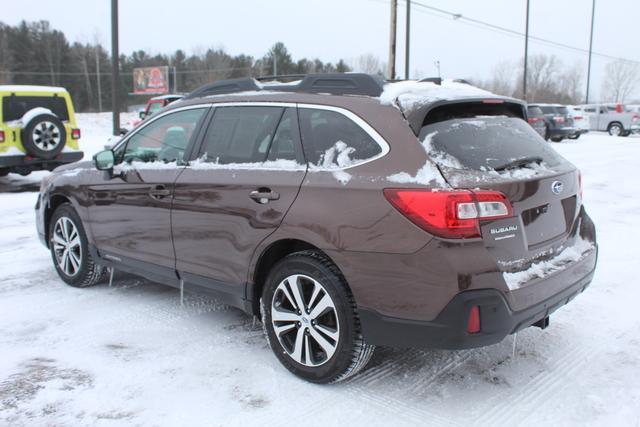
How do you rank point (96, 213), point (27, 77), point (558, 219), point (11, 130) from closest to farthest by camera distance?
point (558, 219), point (96, 213), point (11, 130), point (27, 77)

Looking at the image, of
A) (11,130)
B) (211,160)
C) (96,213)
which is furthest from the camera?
(11,130)

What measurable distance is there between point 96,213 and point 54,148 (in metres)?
7.28

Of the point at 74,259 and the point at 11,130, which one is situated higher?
the point at 11,130

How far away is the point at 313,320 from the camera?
3.35 meters

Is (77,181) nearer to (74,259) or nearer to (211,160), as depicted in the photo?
(74,259)

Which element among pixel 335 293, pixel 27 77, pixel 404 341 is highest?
pixel 27 77

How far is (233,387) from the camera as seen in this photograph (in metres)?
3.39

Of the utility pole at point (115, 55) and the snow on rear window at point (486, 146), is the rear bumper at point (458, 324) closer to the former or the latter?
the snow on rear window at point (486, 146)

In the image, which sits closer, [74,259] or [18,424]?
[18,424]

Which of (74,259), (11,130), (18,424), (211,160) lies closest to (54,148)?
(11,130)

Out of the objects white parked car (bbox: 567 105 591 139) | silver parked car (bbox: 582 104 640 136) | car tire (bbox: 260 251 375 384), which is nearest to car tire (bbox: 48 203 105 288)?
car tire (bbox: 260 251 375 384)

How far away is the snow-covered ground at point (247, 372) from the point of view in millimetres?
3096

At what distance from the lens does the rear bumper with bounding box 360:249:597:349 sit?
9.34 ft

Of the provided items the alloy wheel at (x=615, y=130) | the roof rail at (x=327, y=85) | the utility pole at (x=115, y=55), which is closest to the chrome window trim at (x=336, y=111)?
the roof rail at (x=327, y=85)
